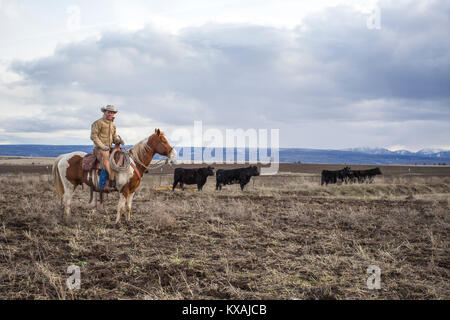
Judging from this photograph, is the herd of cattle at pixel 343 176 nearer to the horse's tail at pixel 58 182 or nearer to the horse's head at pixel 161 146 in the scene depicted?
the horse's head at pixel 161 146

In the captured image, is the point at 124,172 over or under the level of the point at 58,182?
over

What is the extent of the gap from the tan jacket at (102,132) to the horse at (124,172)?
2.50ft

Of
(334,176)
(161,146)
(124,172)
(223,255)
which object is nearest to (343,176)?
(334,176)

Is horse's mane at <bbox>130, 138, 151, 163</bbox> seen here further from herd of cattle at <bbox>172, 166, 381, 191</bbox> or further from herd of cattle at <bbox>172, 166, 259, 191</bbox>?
herd of cattle at <bbox>172, 166, 259, 191</bbox>

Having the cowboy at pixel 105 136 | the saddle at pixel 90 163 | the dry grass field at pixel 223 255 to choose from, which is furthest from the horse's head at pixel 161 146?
the dry grass field at pixel 223 255

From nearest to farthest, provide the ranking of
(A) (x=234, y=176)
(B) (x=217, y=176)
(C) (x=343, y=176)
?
1. (A) (x=234, y=176)
2. (B) (x=217, y=176)
3. (C) (x=343, y=176)

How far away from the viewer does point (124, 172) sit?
8.69 meters

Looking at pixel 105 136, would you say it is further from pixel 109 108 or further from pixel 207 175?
pixel 207 175

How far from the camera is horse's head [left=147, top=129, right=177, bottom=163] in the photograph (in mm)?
8977

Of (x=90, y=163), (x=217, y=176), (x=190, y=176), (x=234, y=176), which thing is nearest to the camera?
(x=90, y=163)

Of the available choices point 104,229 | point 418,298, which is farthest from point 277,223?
point 418,298

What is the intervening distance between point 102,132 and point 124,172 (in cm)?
118

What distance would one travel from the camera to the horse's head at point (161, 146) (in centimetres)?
898
